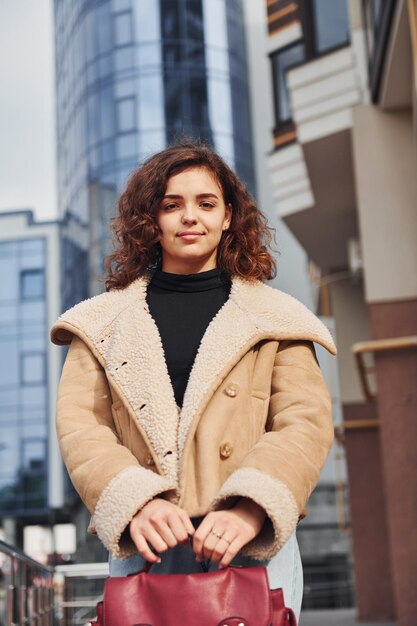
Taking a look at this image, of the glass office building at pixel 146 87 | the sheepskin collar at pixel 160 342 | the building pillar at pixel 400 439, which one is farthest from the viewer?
the glass office building at pixel 146 87

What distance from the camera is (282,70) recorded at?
14852 millimetres

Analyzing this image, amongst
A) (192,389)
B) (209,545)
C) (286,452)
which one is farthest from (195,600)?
(192,389)

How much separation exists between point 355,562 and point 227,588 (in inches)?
464

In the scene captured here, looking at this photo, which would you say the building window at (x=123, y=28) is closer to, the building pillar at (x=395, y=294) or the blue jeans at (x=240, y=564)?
the building pillar at (x=395, y=294)

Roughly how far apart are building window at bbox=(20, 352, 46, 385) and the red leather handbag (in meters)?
41.0

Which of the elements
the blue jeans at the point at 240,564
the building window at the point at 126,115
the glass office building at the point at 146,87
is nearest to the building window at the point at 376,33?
the blue jeans at the point at 240,564

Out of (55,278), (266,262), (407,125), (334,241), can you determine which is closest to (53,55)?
(55,278)

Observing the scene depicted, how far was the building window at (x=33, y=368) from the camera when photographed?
42.8 m

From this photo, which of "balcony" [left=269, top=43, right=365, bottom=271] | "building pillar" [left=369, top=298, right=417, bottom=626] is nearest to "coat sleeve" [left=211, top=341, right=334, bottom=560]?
"building pillar" [left=369, top=298, right=417, bottom=626]

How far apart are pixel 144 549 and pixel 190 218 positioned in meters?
0.93

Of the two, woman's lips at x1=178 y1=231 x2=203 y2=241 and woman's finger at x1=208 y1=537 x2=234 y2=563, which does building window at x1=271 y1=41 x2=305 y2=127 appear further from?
woman's finger at x1=208 y1=537 x2=234 y2=563

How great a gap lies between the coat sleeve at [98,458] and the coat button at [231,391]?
28 cm

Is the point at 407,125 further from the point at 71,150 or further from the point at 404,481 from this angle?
the point at 71,150

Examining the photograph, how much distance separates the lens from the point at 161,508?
7.66 feet
